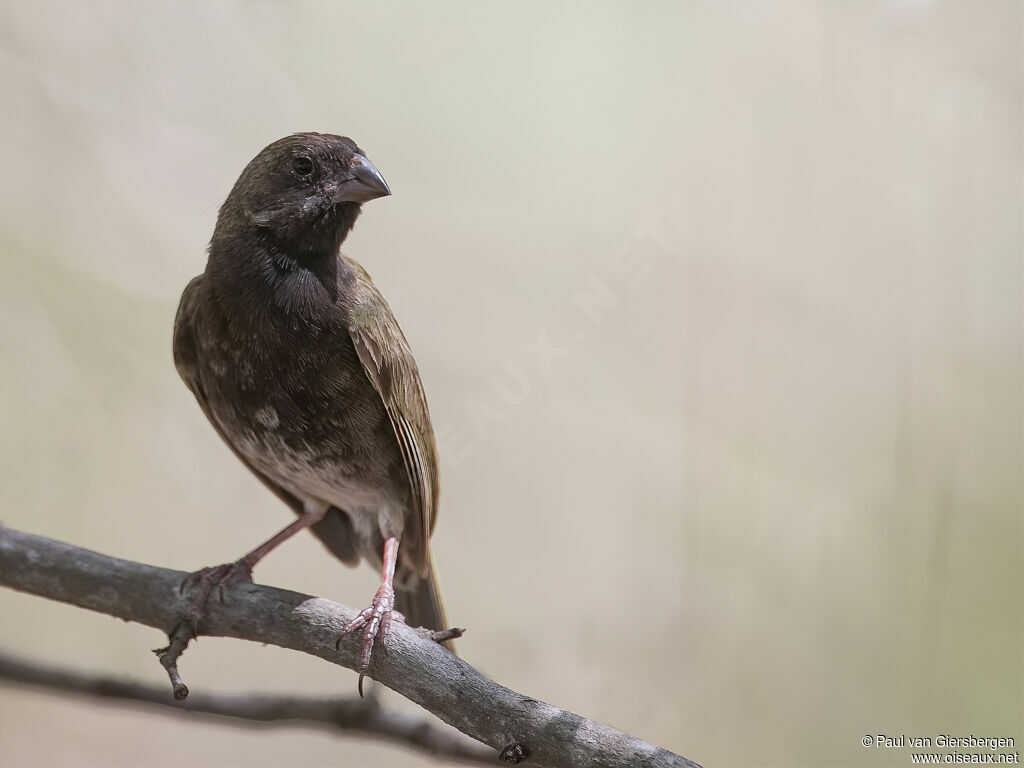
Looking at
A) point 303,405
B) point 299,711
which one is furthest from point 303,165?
point 299,711

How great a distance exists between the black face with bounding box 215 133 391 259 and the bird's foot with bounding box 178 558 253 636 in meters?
0.86

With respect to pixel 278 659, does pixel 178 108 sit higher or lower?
higher

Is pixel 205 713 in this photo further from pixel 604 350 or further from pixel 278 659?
pixel 604 350

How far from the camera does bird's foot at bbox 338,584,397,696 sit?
6.79ft

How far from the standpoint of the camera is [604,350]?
3.14 metres

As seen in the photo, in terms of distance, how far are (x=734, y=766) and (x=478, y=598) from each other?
101 centimetres

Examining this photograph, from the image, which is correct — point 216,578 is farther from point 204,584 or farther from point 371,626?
point 371,626

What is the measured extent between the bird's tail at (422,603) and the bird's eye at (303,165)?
120cm

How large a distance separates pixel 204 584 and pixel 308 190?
3.31ft

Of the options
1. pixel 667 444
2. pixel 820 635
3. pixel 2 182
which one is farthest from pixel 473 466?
pixel 2 182

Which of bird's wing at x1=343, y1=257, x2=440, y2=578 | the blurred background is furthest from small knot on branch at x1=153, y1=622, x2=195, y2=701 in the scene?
the blurred background

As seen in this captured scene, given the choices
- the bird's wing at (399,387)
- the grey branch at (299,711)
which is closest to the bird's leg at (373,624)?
the bird's wing at (399,387)

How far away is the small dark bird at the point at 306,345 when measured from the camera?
2.14 meters

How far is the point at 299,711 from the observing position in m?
2.58
